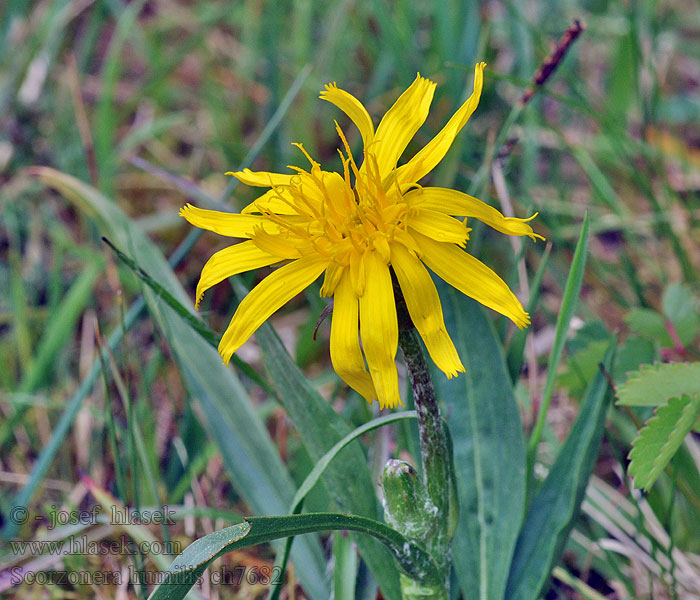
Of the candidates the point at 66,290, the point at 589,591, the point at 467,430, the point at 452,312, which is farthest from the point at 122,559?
the point at 66,290

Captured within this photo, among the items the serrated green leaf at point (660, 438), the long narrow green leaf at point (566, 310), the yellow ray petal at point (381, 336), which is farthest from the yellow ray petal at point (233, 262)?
the serrated green leaf at point (660, 438)

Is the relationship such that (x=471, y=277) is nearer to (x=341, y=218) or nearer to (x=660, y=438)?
(x=341, y=218)

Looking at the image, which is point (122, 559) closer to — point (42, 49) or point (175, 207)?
point (175, 207)

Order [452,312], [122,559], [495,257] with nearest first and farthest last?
[452,312] < [122,559] < [495,257]

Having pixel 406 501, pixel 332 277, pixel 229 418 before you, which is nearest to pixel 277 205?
pixel 332 277

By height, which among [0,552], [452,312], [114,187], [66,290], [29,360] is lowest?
[0,552]

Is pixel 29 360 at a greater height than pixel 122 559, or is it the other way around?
pixel 29 360

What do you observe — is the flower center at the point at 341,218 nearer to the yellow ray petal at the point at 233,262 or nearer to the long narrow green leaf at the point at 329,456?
the yellow ray petal at the point at 233,262
